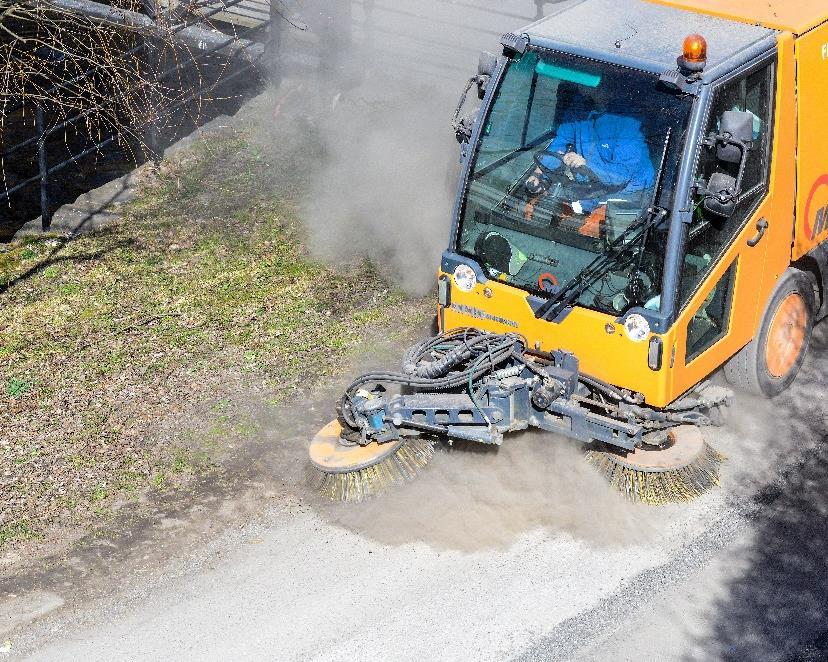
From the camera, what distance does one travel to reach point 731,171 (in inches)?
247

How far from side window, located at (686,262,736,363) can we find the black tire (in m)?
0.66

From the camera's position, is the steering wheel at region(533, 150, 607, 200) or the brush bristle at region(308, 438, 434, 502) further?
the brush bristle at region(308, 438, 434, 502)

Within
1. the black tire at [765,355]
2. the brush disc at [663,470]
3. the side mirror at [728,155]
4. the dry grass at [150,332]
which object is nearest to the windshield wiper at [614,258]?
the side mirror at [728,155]

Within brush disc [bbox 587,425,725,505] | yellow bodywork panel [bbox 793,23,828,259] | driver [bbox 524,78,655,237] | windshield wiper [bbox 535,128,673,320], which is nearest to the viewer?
windshield wiper [bbox 535,128,673,320]

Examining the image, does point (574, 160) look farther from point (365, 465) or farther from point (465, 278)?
point (365, 465)

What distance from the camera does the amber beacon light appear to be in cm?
595

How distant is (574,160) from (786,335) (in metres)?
2.35

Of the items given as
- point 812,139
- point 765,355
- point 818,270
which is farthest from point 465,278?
point 818,270

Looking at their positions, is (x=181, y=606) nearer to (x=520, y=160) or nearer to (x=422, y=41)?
(x=520, y=160)

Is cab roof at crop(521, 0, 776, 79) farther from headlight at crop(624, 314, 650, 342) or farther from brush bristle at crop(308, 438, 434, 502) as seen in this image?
brush bristle at crop(308, 438, 434, 502)

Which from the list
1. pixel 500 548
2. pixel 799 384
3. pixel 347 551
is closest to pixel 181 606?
pixel 347 551

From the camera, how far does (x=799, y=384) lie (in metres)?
8.18

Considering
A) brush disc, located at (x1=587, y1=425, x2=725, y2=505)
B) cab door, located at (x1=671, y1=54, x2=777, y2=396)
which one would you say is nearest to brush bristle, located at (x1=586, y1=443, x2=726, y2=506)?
brush disc, located at (x1=587, y1=425, x2=725, y2=505)

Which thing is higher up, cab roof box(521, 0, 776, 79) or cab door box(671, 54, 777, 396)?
cab roof box(521, 0, 776, 79)
